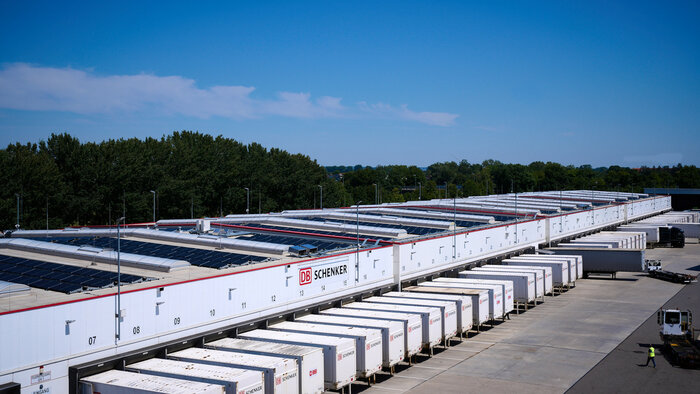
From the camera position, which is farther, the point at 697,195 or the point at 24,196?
the point at 697,195

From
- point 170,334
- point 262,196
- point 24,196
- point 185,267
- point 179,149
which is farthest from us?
point 262,196

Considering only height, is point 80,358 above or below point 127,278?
below

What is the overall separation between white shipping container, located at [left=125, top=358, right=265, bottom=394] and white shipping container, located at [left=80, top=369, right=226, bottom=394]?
0.48 m

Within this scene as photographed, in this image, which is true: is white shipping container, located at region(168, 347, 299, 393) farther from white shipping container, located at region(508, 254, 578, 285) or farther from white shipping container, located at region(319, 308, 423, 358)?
white shipping container, located at region(508, 254, 578, 285)

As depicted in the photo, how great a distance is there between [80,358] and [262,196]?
317ft

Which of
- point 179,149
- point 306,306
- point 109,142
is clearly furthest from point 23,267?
point 179,149

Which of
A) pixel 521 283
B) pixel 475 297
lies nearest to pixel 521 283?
pixel 521 283

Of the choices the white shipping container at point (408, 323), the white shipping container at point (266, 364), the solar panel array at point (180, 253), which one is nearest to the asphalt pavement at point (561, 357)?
the white shipping container at point (408, 323)

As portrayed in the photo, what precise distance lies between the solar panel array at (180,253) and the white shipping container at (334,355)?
23.6ft

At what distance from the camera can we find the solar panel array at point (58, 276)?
91.3 ft

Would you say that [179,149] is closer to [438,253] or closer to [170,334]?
[438,253]

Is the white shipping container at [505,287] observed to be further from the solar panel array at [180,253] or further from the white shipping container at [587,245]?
the white shipping container at [587,245]

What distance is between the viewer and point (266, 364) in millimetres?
25078

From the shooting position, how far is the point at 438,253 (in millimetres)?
49094
